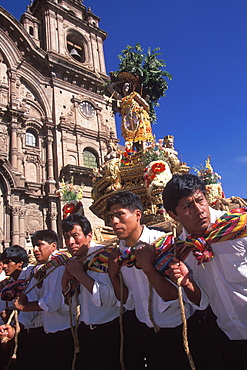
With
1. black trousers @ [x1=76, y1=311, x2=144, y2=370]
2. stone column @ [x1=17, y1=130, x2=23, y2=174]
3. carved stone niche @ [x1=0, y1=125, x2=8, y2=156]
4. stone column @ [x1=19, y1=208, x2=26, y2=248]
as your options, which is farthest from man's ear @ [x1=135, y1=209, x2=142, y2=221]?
carved stone niche @ [x1=0, y1=125, x2=8, y2=156]

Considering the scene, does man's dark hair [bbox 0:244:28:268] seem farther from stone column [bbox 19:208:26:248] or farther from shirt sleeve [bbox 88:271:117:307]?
stone column [bbox 19:208:26:248]

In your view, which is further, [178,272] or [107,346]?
[107,346]

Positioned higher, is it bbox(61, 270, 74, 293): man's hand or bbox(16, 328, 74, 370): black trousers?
bbox(61, 270, 74, 293): man's hand

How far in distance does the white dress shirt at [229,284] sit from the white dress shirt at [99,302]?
106 centimetres

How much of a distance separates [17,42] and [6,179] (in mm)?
12281

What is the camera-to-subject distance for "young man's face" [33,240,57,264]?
159 inches

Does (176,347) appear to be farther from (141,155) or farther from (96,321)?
(141,155)

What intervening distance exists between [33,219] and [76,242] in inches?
752

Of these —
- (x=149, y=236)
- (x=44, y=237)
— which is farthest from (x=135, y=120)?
(x=149, y=236)

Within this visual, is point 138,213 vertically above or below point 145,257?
above

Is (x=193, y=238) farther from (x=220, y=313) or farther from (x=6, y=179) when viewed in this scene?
(x=6, y=179)

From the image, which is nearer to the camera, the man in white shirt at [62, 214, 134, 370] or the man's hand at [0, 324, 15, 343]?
the man in white shirt at [62, 214, 134, 370]

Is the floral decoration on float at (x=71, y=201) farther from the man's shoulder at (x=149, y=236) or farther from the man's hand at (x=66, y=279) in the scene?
the man's shoulder at (x=149, y=236)

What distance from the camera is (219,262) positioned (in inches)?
88.7
